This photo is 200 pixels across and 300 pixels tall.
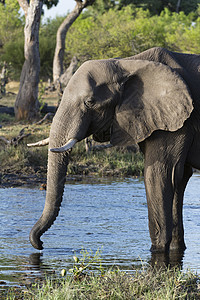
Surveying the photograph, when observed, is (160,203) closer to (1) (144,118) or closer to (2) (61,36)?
(1) (144,118)

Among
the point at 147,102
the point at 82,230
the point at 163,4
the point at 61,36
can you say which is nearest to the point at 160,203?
the point at 147,102

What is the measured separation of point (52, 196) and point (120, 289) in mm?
1580

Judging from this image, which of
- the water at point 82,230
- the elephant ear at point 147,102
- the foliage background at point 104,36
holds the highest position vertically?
the elephant ear at point 147,102

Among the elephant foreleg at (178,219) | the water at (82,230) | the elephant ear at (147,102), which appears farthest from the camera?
the elephant foreleg at (178,219)

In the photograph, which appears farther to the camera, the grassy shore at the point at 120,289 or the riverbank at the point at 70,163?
the riverbank at the point at 70,163

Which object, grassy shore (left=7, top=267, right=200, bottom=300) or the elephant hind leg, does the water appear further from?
grassy shore (left=7, top=267, right=200, bottom=300)

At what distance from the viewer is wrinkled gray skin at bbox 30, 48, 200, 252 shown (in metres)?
5.51

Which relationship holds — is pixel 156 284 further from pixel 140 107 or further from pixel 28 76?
pixel 28 76

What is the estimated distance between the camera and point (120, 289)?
4215mm

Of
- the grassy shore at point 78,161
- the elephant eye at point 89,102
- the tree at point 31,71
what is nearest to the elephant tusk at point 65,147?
the elephant eye at point 89,102

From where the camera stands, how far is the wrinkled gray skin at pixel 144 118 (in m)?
5.51

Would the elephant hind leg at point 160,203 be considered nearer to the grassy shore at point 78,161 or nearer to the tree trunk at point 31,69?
the grassy shore at point 78,161

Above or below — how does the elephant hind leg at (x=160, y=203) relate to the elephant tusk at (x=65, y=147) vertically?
below

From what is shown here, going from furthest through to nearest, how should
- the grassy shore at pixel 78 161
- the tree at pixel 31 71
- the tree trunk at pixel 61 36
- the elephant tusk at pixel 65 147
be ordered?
Result: the tree trunk at pixel 61 36
the tree at pixel 31 71
the grassy shore at pixel 78 161
the elephant tusk at pixel 65 147
